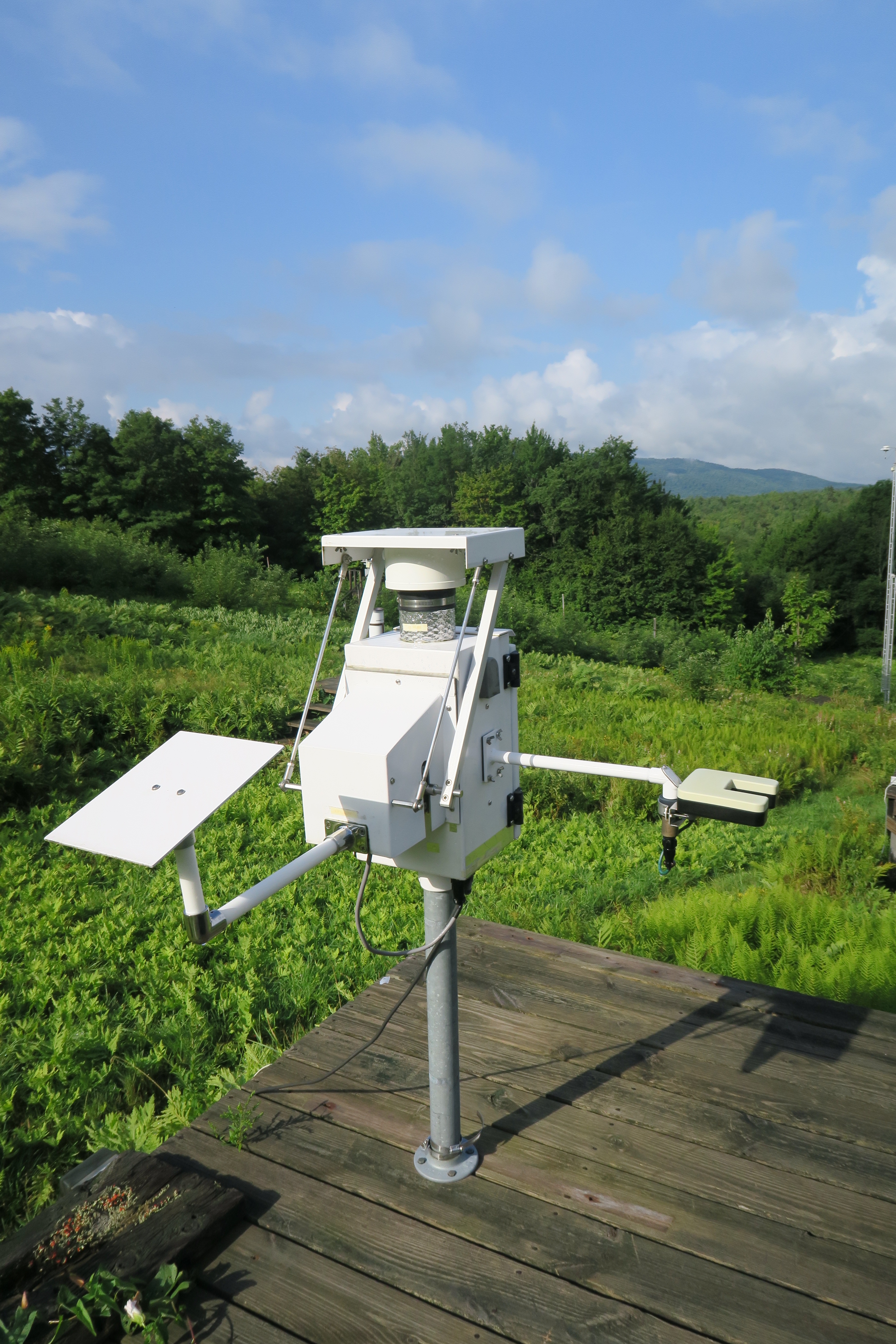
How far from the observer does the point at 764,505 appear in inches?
3120

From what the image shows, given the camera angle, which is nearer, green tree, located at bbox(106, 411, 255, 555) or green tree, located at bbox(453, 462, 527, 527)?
green tree, located at bbox(106, 411, 255, 555)

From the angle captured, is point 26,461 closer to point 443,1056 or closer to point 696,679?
point 696,679

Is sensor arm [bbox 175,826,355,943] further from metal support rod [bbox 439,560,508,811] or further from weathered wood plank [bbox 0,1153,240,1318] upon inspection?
weathered wood plank [bbox 0,1153,240,1318]

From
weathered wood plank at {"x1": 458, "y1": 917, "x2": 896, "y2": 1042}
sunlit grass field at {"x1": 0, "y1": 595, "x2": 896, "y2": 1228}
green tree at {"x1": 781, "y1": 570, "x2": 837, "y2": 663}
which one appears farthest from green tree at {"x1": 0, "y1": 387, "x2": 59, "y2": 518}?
green tree at {"x1": 781, "y1": 570, "x2": 837, "y2": 663}

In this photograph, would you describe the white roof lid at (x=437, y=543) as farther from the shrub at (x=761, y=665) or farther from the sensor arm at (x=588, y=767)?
the shrub at (x=761, y=665)

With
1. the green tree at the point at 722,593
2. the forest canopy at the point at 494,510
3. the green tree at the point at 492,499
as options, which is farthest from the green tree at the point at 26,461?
the green tree at the point at 722,593

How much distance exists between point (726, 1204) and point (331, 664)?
7.95 m

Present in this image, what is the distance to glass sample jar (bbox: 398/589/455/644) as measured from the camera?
5.74ft

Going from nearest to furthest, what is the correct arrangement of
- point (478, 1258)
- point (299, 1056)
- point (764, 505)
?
point (478, 1258) → point (299, 1056) → point (764, 505)

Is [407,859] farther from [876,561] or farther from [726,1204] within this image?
[876,561]

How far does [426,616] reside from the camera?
1.75m

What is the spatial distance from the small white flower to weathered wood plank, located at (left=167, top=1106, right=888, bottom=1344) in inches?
17.0

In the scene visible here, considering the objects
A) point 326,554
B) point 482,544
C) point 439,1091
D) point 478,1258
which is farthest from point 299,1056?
point 482,544

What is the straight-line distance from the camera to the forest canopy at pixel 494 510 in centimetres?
2745
